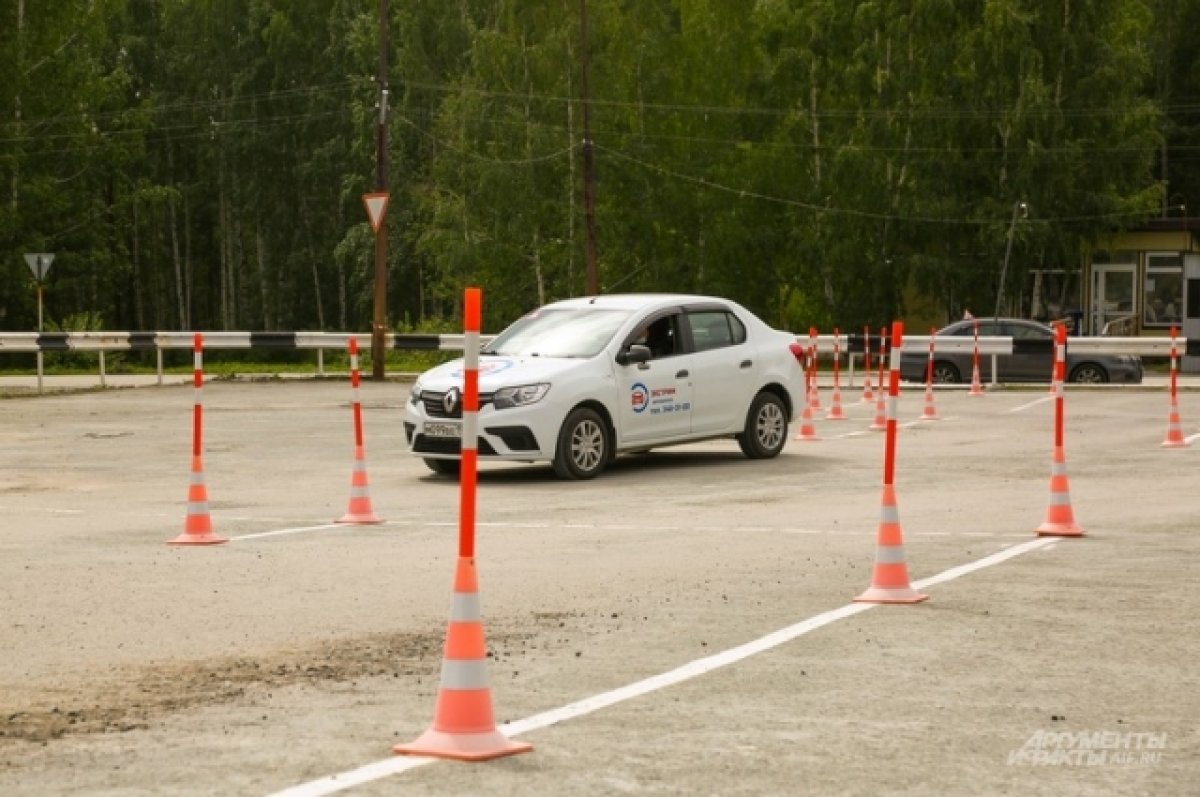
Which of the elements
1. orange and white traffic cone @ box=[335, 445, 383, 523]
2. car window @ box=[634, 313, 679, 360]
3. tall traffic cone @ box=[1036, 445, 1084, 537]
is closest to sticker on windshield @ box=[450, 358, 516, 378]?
car window @ box=[634, 313, 679, 360]

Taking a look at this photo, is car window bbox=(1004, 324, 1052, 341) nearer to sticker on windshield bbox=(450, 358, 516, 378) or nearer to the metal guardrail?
the metal guardrail

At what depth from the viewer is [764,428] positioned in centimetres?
2264

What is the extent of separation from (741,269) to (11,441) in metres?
48.1

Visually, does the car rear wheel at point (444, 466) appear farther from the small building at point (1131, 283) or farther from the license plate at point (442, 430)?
the small building at point (1131, 283)

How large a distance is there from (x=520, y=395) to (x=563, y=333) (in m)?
1.55

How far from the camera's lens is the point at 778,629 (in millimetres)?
10227

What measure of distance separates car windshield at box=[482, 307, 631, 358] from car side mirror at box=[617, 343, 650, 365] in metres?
0.22

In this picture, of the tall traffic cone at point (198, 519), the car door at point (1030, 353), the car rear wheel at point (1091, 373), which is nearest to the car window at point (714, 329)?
the tall traffic cone at point (198, 519)

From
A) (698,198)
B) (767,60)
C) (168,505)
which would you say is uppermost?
(767,60)

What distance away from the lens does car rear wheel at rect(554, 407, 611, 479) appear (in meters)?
20.2

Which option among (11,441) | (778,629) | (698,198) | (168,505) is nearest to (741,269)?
(698,198)

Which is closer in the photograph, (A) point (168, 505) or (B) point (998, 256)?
(A) point (168, 505)

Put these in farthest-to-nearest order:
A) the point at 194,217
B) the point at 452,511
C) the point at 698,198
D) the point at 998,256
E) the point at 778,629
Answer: the point at 194,217 < the point at 698,198 < the point at 998,256 < the point at 452,511 < the point at 778,629

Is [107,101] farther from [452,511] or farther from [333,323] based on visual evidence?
[452,511]
